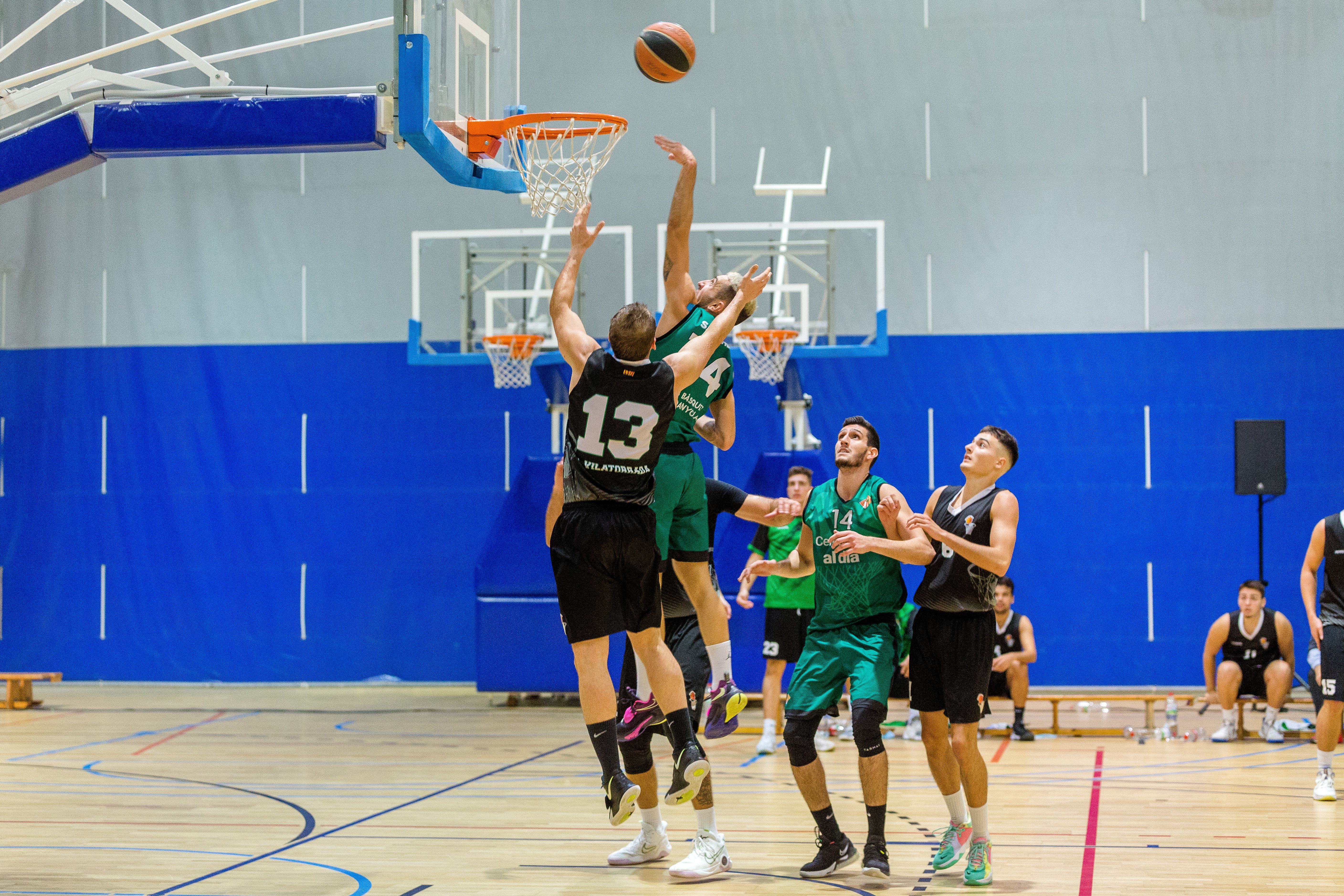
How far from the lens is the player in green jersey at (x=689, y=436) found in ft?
20.1

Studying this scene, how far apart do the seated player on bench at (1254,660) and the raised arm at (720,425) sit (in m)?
6.37

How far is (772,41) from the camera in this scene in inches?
588

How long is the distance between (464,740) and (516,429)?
4.85m

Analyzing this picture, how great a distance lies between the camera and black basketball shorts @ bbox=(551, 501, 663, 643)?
550 centimetres

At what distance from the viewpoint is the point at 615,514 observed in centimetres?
552

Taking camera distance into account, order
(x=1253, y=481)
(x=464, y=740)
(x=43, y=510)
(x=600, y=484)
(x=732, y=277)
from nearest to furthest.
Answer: (x=600, y=484)
(x=732, y=277)
(x=464, y=740)
(x=1253, y=481)
(x=43, y=510)

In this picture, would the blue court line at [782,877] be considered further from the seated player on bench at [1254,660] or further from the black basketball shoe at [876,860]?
the seated player on bench at [1254,660]

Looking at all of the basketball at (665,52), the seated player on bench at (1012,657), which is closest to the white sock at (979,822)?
the basketball at (665,52)

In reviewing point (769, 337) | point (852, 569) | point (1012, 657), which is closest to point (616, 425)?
point (852, 569)

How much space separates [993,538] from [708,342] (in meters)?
1.45

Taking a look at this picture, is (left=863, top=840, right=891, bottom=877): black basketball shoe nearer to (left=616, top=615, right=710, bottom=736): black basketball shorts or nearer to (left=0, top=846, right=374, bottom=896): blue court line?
(left=616, top=615, right=710, bottom=736): black basketball shorts

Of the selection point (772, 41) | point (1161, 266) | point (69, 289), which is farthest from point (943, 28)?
point (69, 289)

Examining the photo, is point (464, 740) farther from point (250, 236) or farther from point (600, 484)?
point (250, 236)

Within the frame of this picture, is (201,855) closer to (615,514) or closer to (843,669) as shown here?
(615,514)
